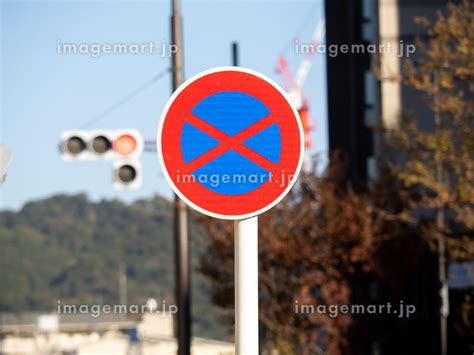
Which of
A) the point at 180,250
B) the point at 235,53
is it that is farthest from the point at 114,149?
the point at 235,53

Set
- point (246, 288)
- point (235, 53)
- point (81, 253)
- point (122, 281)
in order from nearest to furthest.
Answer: point (246, 288), point (235, 53), point (122, 281), point (81, 253)

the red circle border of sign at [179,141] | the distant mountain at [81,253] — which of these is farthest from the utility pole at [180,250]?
the distant mountain at [81,253]

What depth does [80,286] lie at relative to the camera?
127562 millimetres

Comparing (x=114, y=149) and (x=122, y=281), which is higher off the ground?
(x=114, y=149)

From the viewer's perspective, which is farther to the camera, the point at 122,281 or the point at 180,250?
the point at 122,281

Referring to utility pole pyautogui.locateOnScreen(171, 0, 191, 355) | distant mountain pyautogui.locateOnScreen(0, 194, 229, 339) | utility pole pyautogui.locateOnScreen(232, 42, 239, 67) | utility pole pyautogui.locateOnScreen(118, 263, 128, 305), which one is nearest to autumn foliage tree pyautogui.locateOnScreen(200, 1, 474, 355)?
utility pole pyautogui.locateOnScreen(232, 42, 239, 67)

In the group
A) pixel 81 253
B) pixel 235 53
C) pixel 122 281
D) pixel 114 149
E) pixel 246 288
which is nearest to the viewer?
pixel 246 288

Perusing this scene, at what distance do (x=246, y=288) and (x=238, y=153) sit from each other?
54cm

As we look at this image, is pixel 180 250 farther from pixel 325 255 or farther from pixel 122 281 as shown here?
pixel 122 281

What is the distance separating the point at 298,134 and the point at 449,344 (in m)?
25.6

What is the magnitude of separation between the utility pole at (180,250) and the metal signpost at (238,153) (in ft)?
34.3

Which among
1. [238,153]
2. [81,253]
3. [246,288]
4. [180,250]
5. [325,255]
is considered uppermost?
[238,153]

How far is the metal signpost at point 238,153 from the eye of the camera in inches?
190

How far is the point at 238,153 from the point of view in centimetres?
487
